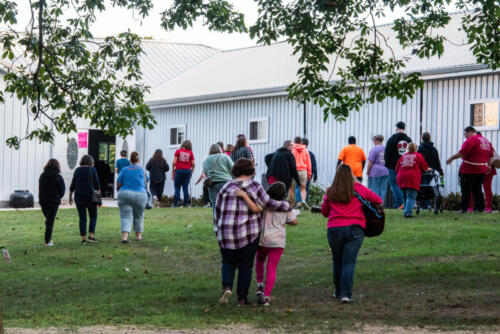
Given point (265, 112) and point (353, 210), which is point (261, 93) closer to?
point (265, 112)

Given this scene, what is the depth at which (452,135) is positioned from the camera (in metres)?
20.6

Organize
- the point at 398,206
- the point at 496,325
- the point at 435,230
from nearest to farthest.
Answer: the point at 496,325 < the point at 435,230 < the point at 398,206

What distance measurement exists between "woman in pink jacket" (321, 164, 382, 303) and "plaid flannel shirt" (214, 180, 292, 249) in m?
0.59

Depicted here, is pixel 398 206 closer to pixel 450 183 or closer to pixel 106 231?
pixel 450 183

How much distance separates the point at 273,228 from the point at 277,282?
181 cm

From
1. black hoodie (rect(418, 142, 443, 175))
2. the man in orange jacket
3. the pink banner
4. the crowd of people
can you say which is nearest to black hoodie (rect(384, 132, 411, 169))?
Result: the crowd of people

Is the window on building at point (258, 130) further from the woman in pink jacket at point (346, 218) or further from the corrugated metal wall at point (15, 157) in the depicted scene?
the woman in pink jacket at point (346, 218)

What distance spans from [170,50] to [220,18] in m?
24.8

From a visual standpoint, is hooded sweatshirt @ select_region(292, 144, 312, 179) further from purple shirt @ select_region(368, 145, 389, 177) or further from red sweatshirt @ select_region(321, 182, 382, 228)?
red sweatshirt @ select_region(321, 182, 382, 228)

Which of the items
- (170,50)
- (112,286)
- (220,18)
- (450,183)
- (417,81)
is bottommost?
(112,286)

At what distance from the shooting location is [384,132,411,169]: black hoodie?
17.6 m

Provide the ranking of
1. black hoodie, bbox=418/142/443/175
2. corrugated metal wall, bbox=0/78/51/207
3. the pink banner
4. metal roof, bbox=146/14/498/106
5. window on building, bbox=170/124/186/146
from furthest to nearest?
the pink banner, window on building, bbox=170/124/186/146, corrugated metal wall, bbox=0/78/51/207, metal roof, bbox=146/14/498/106, black hoodie, bbox=418/142/443/175

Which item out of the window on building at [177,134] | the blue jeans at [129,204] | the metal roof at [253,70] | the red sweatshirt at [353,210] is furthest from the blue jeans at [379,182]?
the window on building at [177,134]

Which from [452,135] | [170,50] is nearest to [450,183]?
[452,135]
